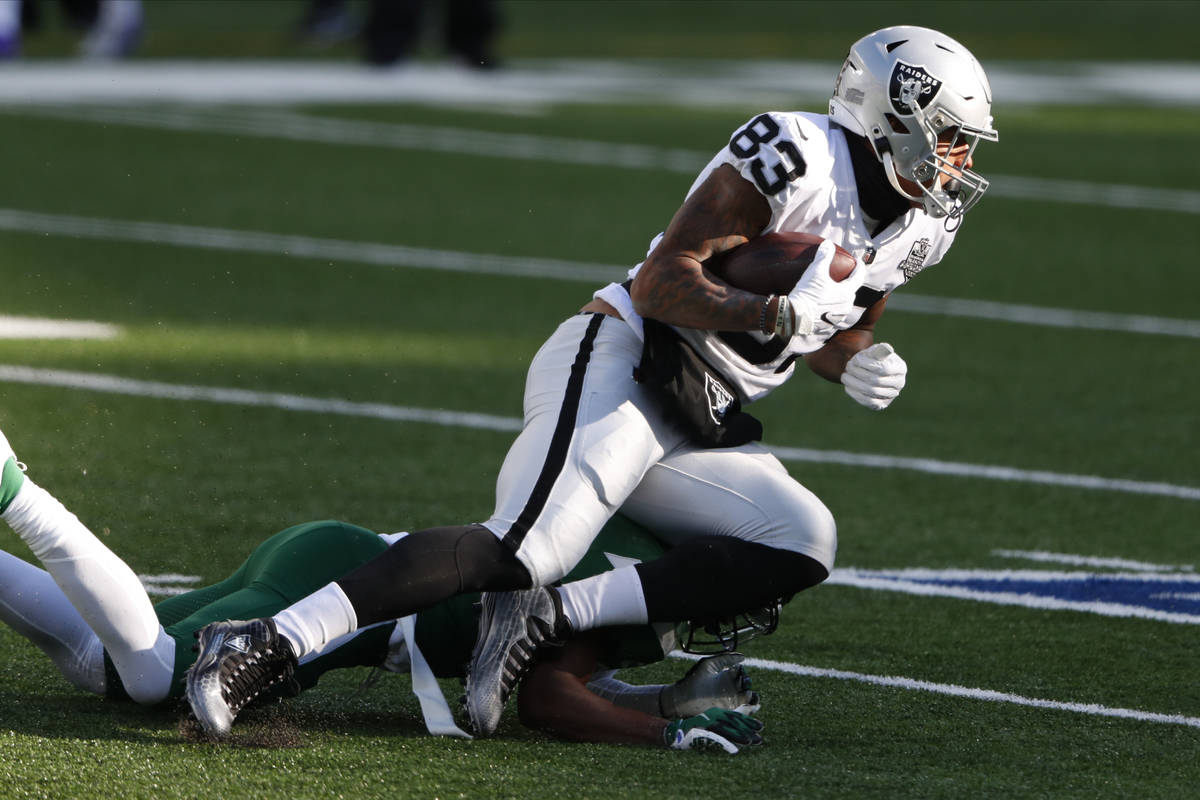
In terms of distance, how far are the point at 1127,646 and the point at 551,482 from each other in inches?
58.5

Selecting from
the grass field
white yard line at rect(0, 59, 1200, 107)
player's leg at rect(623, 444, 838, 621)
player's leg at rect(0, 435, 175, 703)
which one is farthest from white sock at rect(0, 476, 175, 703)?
white yard line at rect(0, 59, 1200, 107)

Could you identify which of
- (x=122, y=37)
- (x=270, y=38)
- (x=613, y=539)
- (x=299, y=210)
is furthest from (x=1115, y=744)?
(x=270, y=38)

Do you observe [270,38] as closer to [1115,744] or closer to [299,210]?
[299,210]

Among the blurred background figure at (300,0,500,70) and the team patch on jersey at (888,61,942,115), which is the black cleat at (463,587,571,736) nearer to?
the team patch on jersey at (888,61,942,115)

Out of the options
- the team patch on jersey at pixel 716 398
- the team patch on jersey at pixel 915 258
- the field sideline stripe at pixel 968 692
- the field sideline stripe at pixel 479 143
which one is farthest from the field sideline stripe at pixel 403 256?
the team patch on jersey at pixel 716 398

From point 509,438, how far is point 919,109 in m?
2.61

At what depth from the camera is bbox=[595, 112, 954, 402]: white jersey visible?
12.1 feet

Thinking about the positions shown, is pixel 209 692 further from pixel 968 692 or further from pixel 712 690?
pixel 968 692

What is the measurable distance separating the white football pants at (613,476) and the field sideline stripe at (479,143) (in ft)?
25.7

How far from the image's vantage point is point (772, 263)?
369cm

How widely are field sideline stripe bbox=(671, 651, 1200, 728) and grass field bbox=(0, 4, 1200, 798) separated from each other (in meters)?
0.01

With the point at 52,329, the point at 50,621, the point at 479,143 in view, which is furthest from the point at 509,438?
the point at 479,143

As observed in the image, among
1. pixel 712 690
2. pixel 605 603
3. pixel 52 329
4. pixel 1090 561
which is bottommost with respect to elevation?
pixel 52 329

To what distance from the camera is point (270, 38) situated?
1761 cm
